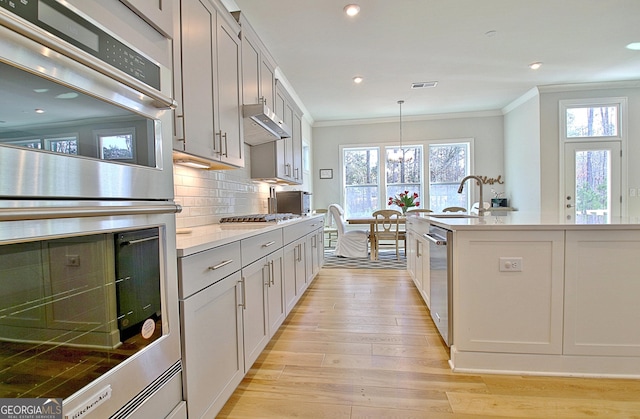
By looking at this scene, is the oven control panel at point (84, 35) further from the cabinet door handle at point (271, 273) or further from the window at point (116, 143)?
the cabinet door handle at point (271, 273)

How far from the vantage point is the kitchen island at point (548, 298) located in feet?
5.77

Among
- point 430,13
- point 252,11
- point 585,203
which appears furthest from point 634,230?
point 585,203

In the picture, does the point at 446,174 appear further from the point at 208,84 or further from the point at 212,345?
the point at 212,345

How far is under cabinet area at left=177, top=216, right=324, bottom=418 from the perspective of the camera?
1229 mm

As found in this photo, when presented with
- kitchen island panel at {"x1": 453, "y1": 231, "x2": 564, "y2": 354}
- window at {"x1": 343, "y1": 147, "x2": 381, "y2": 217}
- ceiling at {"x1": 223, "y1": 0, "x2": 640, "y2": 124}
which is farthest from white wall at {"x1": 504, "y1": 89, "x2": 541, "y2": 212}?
kitchen island panel at {"x1": 453, "y1": 231, "x2": 564, "y2": 354}

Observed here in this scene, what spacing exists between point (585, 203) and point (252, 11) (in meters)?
5.81

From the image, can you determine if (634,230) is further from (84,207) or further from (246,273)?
(84,207)

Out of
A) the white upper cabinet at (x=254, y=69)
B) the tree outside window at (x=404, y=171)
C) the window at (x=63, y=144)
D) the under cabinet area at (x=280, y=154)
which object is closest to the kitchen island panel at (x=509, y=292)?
the window at (x=63, y=144)

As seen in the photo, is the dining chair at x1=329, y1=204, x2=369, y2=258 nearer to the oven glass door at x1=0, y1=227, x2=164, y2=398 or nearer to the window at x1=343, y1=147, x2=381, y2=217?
the window at x1=343, y1=147, x2=381, y2=217

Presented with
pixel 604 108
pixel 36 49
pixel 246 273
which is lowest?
pixel 246 273

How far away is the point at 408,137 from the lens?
6.80 metres

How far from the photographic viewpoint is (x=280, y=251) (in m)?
2.41

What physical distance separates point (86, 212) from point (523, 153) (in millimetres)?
6602

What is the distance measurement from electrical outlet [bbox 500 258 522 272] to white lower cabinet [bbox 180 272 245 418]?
1536mm
